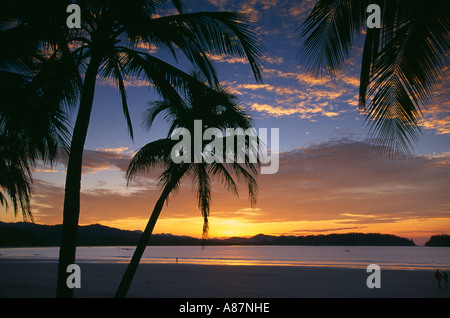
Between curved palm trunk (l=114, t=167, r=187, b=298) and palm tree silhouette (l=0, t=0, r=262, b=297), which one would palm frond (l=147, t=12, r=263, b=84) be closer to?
palm tree silhouette (l=0, t=0, r=262, b=297)

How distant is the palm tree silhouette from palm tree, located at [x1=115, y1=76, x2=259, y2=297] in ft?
3.11

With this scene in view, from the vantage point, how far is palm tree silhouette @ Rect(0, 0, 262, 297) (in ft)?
12.7

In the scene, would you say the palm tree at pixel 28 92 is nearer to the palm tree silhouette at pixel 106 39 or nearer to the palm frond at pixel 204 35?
the palm tree silhouette at pixel 106 39

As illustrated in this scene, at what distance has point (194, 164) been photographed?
26.0 ft

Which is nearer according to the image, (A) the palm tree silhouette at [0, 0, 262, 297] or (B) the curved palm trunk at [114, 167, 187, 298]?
(A) the palm tree silhouette at [0, 0, 262, 297]

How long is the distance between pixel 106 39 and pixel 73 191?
209cm

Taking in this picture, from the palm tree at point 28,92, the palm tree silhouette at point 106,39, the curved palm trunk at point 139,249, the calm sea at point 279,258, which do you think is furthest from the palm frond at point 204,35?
the calm sea at point 279,258

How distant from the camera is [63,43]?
3916 mm

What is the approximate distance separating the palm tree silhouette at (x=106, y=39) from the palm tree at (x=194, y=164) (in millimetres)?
949

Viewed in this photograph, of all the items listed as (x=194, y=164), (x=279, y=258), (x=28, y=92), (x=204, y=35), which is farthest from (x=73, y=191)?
(x=279, y=258)

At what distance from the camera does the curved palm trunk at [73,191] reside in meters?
3.89

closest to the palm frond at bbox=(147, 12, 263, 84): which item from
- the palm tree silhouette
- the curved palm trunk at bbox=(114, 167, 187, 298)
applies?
the palm tree silhouette
